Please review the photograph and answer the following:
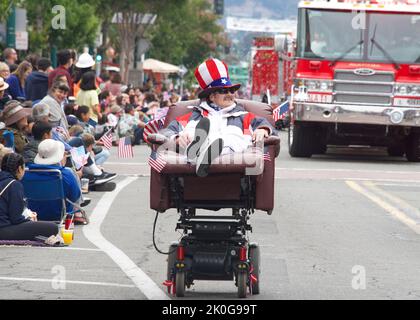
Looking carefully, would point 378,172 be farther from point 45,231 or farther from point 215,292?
point 215,292

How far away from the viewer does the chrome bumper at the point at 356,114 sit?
26.4 meters

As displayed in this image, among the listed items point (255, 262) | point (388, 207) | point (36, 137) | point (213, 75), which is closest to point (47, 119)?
point (36, 137)

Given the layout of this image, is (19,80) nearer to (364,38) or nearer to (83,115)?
(83,115)

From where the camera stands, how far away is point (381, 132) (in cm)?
2705

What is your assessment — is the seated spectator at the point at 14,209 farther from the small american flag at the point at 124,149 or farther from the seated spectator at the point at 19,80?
the seated spectator at the point at 19,80

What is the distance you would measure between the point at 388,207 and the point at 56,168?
212 inches

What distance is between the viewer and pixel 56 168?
48.4ft

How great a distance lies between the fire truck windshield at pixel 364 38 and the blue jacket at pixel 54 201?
12.5m

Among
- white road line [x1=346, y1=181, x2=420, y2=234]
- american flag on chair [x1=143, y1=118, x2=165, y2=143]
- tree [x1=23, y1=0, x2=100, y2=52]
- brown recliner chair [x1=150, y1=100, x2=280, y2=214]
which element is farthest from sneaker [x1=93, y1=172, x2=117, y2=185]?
tree [x1=23, y1=0, x2=100, y2=52]

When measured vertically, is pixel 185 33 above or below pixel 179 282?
below

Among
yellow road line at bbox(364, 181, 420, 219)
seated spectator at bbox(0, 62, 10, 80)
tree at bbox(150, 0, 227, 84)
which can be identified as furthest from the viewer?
tree at bbox(150, 0, 227, 84)

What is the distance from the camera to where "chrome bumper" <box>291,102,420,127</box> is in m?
26.4

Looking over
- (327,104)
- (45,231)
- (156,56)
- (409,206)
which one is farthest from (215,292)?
(156,56)

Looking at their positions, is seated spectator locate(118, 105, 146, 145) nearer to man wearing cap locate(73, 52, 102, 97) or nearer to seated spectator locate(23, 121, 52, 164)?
man wearing cap locate(73, 52, 102, 97)
